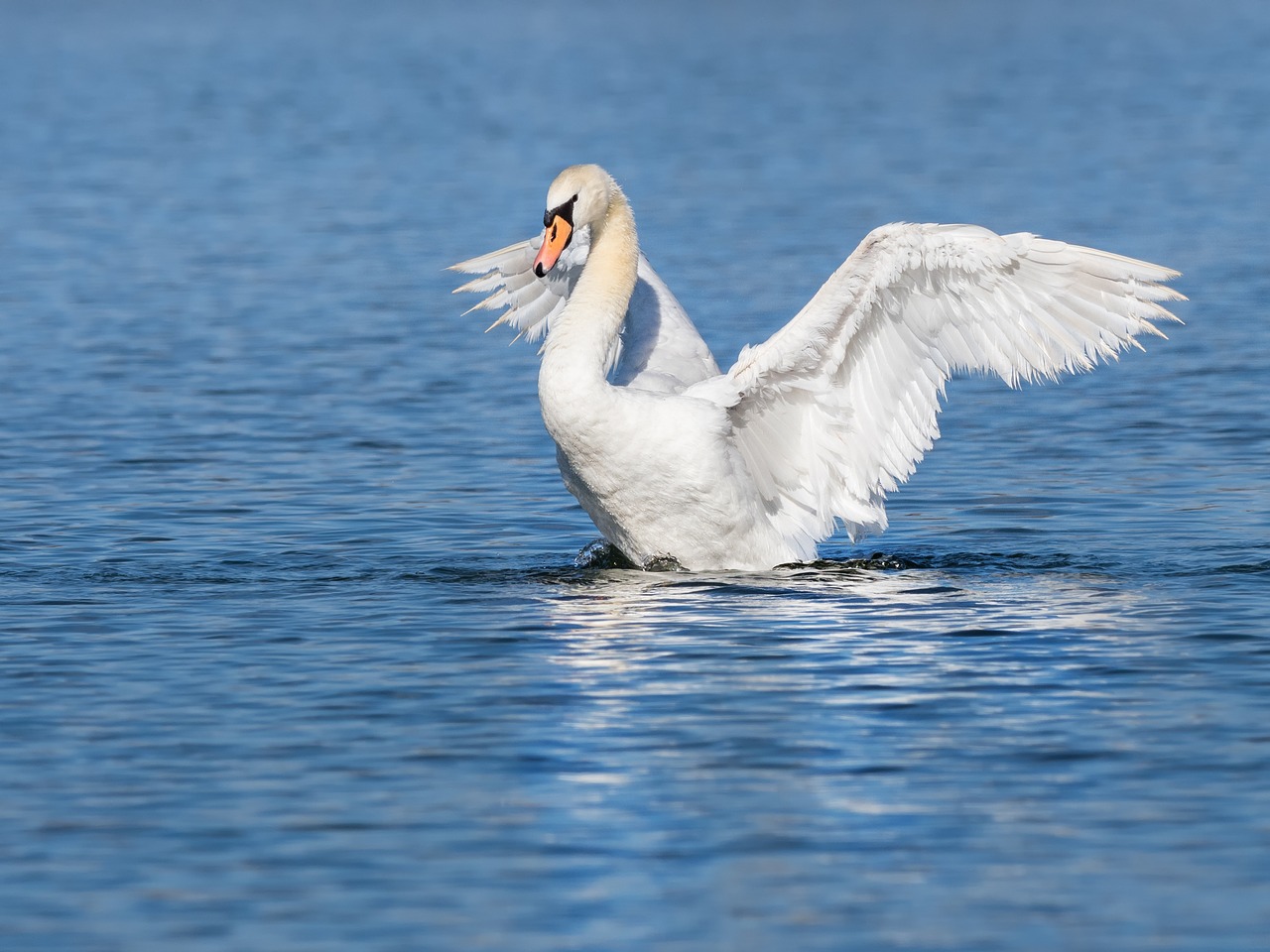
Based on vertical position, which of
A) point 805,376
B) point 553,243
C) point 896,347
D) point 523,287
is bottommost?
point 805,376

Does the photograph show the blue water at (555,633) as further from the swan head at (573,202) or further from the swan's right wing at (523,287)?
the swan head at (573,202)

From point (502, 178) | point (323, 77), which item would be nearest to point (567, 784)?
point (502, 178)

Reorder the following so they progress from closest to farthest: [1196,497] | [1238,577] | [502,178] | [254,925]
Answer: [254,925]
[1238,577]
[1196,497]
[502,178]

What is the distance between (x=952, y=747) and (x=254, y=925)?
119 inches

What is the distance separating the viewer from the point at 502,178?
105 ft

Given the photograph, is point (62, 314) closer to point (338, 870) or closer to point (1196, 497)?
point (1196, 497)

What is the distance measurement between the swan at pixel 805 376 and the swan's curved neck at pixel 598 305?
12 millimetres

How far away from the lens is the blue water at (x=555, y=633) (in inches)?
290

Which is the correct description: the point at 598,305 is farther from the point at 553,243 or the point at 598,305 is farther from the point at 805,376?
the point at 805,376

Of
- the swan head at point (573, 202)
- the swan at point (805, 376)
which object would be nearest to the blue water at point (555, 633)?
the swan at point (805, 376)

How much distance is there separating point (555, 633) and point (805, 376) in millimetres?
2154

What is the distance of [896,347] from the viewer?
39.3ft

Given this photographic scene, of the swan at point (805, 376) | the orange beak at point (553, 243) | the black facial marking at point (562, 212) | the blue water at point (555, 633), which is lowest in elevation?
the blue water at point (555, 633)

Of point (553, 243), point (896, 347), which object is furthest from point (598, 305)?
point (896, 347)
